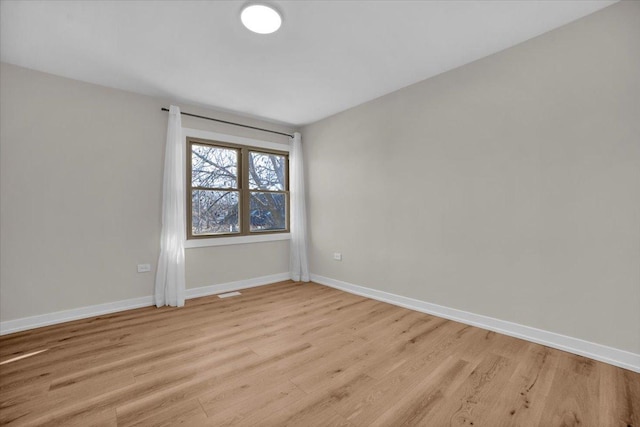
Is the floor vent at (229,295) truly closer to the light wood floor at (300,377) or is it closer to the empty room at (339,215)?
the empty room at (339,215)

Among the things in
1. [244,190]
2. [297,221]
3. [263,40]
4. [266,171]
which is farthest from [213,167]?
[263,40]

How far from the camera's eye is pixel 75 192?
10.4 feet

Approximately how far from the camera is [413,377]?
6.57 feet

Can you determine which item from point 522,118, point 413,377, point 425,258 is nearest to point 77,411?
point 413,377

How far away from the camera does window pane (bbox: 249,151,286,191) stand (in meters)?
4.69

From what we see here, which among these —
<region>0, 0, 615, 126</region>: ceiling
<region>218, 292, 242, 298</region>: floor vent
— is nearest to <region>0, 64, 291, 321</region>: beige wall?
<region>0, 0, 615, 126</region>: ceiling

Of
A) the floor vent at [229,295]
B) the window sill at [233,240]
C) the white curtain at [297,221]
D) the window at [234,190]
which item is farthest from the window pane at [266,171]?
the floor vent at [229,295]

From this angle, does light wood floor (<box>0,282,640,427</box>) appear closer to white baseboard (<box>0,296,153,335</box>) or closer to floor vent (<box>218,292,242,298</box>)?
white baseboard (<box>0,296,153,335</box>)

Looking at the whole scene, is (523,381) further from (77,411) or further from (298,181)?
(298,181)

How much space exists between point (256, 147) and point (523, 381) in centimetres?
428

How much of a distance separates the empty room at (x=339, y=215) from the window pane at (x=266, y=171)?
45 cm

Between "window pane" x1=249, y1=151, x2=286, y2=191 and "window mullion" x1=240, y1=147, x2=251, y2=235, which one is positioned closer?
"window mullion" x1=240, y1=147, x2=251, y2=235

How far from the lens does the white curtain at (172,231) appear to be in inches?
142

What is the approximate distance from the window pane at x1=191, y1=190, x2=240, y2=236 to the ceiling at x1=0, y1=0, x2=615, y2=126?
146cm
